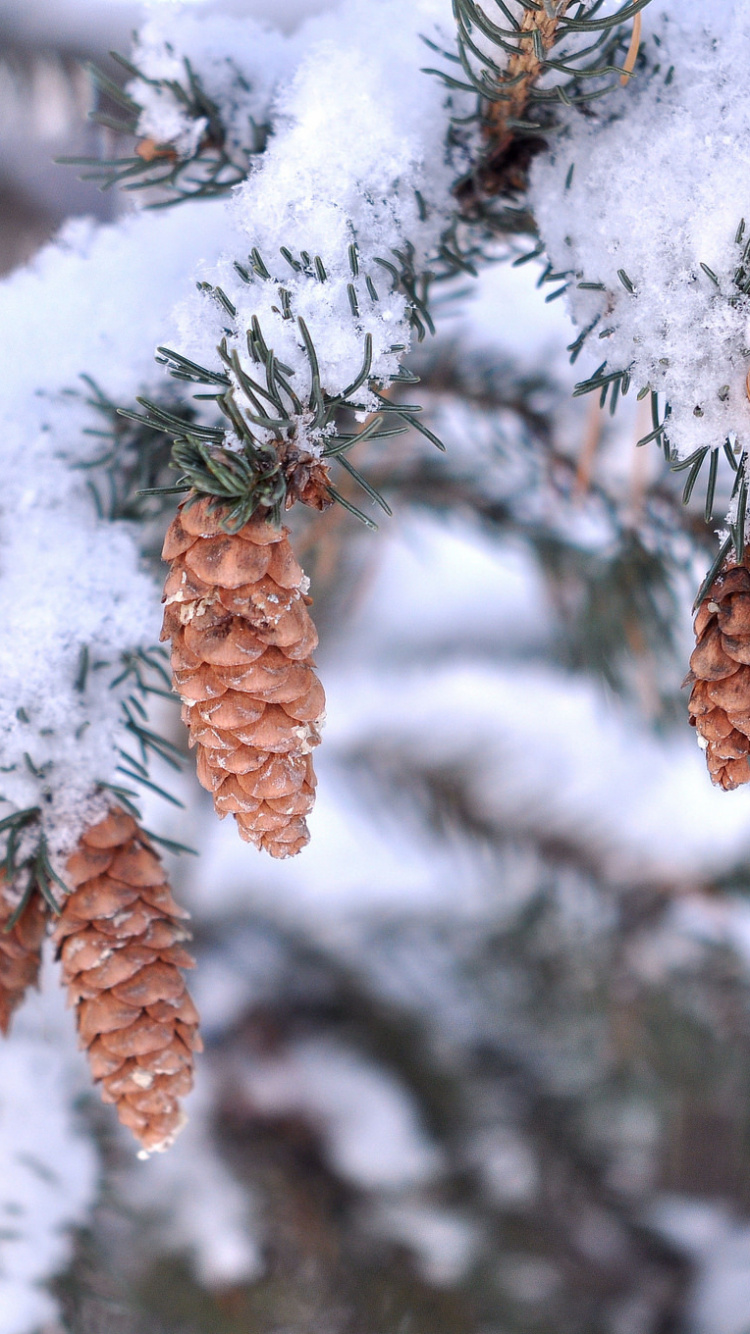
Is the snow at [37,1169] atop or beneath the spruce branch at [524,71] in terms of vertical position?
beneath

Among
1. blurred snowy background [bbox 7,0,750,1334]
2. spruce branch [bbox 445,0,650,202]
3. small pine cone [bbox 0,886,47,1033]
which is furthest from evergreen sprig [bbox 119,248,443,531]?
blurred snowy background [bbox 7,0,750,1334]

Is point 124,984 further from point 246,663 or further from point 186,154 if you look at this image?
point 186,154

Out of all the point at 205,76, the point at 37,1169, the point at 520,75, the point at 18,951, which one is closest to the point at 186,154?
the point at 205,76

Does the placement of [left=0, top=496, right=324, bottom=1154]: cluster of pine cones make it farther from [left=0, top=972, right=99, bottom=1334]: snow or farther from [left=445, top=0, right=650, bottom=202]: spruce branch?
[left=0, top=972, right=99, bottom=1334]: snow

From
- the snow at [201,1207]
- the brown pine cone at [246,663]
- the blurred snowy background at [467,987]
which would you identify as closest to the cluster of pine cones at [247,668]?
the brown pine cone at [246,663]

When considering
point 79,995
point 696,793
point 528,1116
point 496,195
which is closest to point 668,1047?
point 528,1116

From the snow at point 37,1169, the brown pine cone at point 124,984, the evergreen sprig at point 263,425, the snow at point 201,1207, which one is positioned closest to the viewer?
the evergreen sprig at point 263,425

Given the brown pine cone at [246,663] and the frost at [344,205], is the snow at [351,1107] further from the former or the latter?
the frost at [344,205]
